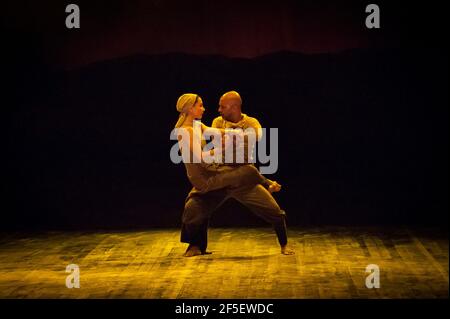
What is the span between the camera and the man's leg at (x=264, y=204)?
762 centimetres

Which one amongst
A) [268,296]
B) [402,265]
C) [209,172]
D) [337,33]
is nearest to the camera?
[268,296]

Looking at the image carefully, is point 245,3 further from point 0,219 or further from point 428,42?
point 0,219

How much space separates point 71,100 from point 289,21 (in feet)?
7.75

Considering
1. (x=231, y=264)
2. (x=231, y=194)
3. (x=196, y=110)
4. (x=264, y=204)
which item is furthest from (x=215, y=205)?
(x=196, y=110)

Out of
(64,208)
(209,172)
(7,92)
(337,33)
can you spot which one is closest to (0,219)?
(64,208)

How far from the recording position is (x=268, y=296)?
6.08 m

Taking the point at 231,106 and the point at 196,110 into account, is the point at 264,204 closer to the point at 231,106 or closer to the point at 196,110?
the point at 231,106

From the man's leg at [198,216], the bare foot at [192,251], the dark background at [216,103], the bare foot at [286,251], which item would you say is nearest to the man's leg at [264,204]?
the bare foot at [286,251]

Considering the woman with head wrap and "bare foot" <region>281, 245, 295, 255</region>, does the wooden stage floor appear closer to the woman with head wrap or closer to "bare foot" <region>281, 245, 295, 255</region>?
"bare foot" <region>281, 245, 295, 255</region>

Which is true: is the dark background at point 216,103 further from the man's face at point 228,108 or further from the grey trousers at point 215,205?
the man's face at point 228,108

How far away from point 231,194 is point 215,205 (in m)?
0.16

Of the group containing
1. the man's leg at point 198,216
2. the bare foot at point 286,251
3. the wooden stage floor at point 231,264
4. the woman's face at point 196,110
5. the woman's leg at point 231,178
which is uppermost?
the woman's face at point 196,110

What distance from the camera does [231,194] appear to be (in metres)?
7.68

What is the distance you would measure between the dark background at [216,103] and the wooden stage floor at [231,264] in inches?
29.5
